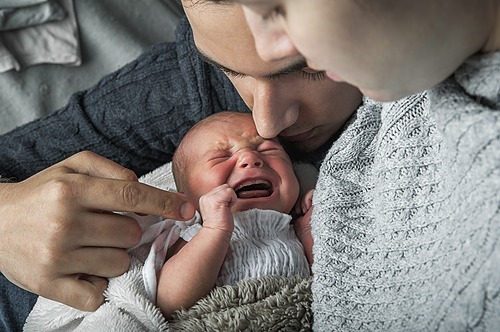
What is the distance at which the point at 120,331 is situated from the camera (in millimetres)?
1021

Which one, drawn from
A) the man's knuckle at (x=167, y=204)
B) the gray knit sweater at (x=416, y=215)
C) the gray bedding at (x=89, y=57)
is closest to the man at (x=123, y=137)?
Answer: the man's knuckle at (x=167, y=204)

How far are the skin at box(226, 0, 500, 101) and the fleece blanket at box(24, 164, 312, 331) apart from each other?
46 centimetres

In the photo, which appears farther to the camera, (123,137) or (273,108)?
(123,137)

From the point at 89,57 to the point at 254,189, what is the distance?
73cm

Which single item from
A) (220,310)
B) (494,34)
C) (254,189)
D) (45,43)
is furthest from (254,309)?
(45,43)

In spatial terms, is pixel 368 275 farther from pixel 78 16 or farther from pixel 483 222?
pixel 78 16

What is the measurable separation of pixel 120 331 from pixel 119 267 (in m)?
0.10

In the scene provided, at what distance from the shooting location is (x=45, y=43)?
5.41 feet

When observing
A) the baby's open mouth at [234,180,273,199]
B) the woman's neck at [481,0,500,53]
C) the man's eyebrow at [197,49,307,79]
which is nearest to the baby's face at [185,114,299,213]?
the baby's open mouth at [234,180,273,199]

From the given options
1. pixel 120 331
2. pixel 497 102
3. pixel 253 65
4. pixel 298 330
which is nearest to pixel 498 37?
pixel 497 102

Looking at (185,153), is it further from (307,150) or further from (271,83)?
(271,83)

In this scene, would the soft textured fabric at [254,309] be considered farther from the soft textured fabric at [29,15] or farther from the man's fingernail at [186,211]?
→ the soft textured fabric at [29,15]

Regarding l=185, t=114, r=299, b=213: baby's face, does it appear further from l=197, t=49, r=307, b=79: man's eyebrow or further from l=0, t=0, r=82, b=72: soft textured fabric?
l=0, t=0, r=82, b=72: soft textured fabric

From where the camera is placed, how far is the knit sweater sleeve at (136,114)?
1.36 metres
